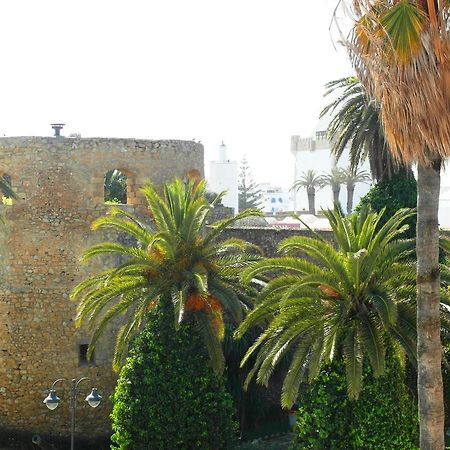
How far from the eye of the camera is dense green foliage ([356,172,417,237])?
1738 centimetres

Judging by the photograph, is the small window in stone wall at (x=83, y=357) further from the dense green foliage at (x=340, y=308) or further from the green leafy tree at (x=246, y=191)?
the green leafy tree at (x=246, y=191)

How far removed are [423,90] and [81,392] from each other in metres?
10.6

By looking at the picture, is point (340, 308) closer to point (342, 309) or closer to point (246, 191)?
point (342, 309)

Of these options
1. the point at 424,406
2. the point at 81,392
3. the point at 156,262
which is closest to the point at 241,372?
the point at 81,392

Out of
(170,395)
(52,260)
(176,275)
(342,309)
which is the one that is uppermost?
(52,260)

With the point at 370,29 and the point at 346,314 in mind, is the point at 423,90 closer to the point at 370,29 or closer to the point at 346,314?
the point at 370,29

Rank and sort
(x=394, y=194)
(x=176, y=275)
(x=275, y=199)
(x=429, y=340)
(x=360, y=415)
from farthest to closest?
(x=275, y=199), (x=394, y=194), (x=176, y=275), (x=360, y=415), (x=429, y=340)

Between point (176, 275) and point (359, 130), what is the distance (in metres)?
5.57

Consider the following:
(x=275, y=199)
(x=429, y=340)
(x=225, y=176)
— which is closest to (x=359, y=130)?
(x=429, y=340)

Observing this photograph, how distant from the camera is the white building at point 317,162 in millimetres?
58406

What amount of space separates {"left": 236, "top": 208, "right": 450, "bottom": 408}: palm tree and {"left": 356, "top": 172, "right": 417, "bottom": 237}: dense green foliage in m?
4.85

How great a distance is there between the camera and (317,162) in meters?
61.3

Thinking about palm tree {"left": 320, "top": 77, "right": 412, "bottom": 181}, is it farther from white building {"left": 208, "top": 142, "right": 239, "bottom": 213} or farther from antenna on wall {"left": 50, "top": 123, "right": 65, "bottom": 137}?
white building {"left": 208, "top": 142, "right": 239, "bottom": 213}

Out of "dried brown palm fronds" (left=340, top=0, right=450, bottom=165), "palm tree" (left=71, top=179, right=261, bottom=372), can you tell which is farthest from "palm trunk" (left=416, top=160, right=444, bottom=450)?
"palm tree" (left=71, top=179, right=261, bottom=372)
